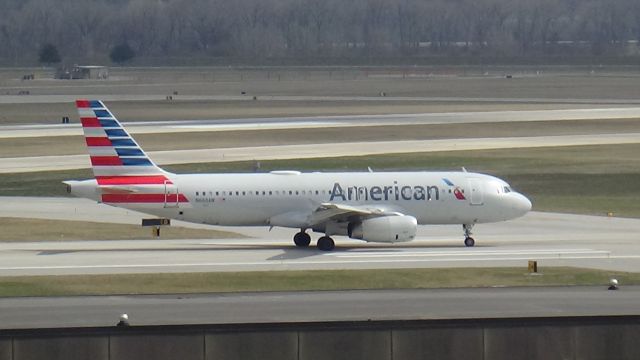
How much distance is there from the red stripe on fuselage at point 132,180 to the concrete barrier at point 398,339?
24.0m

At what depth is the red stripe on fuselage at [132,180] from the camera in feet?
170

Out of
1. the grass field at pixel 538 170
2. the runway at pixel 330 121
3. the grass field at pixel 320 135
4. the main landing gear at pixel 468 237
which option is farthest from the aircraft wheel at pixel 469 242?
the runway at pixel 330 121

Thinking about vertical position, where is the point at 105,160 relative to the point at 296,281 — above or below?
above

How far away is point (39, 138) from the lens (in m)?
103

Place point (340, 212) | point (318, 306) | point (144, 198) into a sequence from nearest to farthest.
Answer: point (318, 306) < point (340, 212) < point (144, 198)

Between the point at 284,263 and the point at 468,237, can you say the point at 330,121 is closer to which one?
the point at 468,237

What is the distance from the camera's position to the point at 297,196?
53.0 metres

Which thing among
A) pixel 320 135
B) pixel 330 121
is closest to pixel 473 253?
pixel 320 135

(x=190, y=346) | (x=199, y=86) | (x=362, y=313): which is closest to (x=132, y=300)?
(x=362, y=313)

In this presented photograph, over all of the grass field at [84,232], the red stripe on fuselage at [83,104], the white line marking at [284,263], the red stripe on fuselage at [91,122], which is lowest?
the white line marking at [284,263]

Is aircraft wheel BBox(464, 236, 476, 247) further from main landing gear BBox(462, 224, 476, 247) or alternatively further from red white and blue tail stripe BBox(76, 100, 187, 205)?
red white and blue tail stripe BBox(76, 100, 187, 205)

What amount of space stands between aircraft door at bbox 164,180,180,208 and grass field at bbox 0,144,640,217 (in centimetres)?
2020

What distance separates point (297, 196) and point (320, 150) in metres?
39.4

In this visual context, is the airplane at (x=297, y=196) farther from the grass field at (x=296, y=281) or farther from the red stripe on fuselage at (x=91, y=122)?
the grass field at (x=296, y=281)
